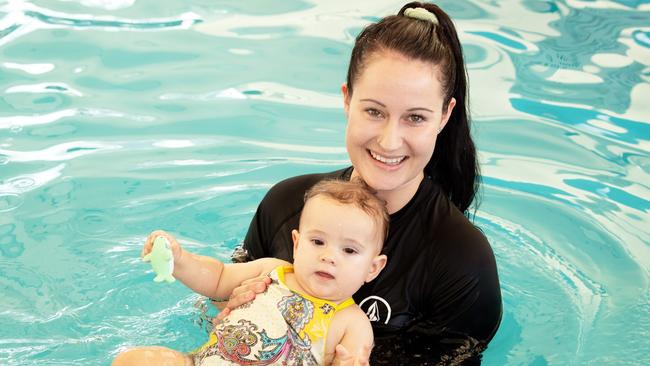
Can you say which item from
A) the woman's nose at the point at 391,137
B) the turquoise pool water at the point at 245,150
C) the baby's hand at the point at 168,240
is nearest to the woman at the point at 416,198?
the woman's nose at the point at 391,137

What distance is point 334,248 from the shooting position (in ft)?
10.9

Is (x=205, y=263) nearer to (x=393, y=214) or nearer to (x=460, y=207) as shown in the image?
(x=393, y=214)

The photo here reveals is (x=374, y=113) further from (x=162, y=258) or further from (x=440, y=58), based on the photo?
(x=162, y=258)

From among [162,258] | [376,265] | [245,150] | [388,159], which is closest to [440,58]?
[388,159]

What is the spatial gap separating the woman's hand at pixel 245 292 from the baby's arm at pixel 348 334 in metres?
0.29

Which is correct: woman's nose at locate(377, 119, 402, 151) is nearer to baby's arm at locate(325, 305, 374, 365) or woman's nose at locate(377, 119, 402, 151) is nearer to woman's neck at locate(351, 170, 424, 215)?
woman's neck at locate(351, 170, 424, 215)

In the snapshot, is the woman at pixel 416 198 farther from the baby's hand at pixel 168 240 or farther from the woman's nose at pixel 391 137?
the baby's hand at pixel 168 240

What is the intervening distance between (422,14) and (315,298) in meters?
1.13

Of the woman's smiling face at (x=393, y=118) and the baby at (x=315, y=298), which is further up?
the woman's smiling face at (x=393, y=118)

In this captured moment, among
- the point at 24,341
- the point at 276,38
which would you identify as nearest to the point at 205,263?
the point at 24,341

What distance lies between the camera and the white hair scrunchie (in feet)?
11.5

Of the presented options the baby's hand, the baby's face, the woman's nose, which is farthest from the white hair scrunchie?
the baby's hand

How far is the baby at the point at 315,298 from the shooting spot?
328cm

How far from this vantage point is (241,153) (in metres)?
6.19
